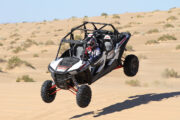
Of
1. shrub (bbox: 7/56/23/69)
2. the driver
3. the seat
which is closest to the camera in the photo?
the driver

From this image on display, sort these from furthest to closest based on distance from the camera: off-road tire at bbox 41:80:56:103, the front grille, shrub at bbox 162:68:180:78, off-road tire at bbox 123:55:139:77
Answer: shrub at bbox 162:68:180:78
off-road tire at bbox 123:55:139:77
off-road tire at bbox 41:80:56:103
the front grille

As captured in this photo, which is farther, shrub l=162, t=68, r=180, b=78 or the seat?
shrub l=162, t=68, r=180, b=78

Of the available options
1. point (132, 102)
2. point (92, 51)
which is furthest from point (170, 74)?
point (92, 51)

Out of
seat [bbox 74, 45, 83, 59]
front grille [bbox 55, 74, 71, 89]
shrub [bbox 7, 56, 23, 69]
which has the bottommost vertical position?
shrub [bbox 7, 56, 23, 69]

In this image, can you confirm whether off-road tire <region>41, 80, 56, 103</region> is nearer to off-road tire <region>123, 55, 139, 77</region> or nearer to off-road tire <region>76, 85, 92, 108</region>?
off-road tire <region>76, 85, 92, 108</region>

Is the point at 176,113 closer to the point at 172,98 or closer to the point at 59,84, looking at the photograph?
the point at 172,98

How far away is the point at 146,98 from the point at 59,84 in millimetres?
3158

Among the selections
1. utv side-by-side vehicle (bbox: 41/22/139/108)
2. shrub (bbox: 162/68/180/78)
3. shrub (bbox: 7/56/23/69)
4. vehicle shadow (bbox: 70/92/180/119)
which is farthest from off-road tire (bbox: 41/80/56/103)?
shrub (bbox: 7/56/23/69)

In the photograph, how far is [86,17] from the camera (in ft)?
233

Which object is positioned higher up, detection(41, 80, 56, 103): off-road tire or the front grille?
the front grille

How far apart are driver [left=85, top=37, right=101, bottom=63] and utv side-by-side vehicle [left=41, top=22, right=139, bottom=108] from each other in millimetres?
103

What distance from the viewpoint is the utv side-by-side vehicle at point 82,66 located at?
9453 millimetres

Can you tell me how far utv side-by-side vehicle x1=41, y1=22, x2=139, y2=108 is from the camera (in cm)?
945

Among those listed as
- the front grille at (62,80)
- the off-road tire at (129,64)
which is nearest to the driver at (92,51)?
the front grille at (62,80)
